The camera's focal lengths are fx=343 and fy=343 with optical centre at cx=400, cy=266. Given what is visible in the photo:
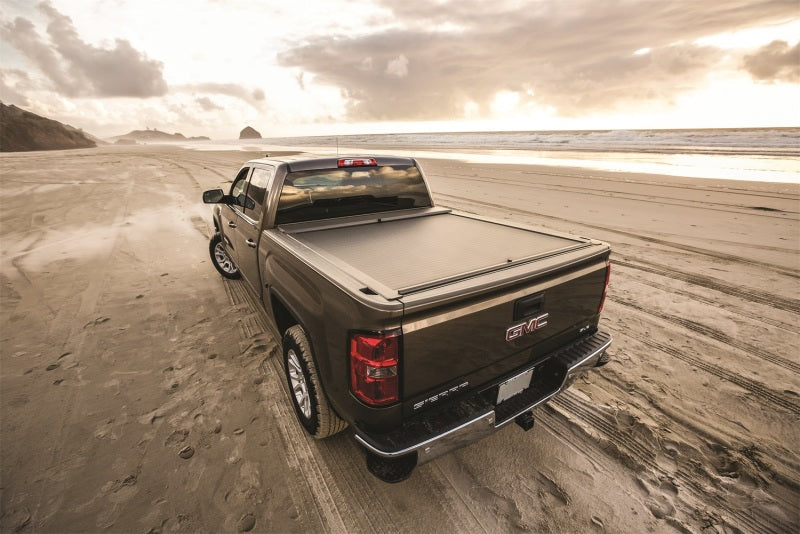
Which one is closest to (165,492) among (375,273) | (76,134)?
(375,273)

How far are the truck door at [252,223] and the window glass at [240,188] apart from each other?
12cm

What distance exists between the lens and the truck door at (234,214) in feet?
13.3

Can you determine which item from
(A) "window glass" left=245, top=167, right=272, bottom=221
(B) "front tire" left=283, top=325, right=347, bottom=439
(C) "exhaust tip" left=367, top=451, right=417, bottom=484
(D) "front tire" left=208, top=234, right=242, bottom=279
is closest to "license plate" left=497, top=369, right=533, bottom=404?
(C) "exhaust tip" left=367, top=451, right=417, bottom=484

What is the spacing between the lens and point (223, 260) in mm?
5469

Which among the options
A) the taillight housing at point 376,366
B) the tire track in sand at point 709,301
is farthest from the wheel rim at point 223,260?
the tire track in sand at point 709,301

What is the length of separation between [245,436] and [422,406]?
5.17ft

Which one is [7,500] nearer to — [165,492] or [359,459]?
[165,492]

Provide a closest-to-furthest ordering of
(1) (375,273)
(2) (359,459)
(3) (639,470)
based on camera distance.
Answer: (1) (375,273) → (3) (639,470) → (2) (359,459)

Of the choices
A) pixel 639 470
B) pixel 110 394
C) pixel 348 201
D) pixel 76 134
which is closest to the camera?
pixel 639 470

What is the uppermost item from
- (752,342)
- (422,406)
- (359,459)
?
(422,406)

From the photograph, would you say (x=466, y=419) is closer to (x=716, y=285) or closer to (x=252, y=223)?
(x=252, y=223)

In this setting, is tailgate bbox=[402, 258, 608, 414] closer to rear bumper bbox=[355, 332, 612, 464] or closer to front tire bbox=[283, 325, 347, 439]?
Result: rear bumper bbox=[355, 332, 612, 464]

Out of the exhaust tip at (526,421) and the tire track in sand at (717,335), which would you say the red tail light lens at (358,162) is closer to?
the exhaust tip at (526,421)

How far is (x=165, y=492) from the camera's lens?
7.30ft
